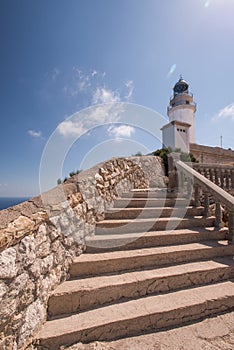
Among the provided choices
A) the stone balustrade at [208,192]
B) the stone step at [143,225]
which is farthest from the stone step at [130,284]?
the stone balustrade at [208,192]

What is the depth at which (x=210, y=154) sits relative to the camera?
12.6 metres

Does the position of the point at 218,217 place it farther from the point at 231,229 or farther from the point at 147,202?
the point at 147,202

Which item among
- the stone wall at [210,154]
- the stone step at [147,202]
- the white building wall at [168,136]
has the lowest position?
the stone step at [147,202]

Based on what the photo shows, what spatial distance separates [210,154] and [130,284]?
13008mm

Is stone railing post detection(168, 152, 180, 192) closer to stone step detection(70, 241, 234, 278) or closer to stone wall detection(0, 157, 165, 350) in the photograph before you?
stone step detection(70, 241, 234, 278)

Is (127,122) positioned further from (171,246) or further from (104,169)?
(171,246)

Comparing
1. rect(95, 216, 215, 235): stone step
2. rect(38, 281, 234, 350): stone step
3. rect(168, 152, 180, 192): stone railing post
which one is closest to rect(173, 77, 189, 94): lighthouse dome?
rect(168, 152, 180, 192): stone railing post

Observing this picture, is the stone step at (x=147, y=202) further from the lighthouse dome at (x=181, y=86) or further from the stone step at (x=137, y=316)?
the lighthouse dome at (x=181, y=86)

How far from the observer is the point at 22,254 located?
124 cm

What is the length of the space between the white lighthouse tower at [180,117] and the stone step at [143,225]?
32.5 ft

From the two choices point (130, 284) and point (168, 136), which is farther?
point (168, 136)

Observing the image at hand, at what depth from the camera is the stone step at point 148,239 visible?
2168 millimetres

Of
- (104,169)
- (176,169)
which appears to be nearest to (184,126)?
(176,169)

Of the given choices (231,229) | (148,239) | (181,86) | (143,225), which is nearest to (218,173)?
(231,229)
